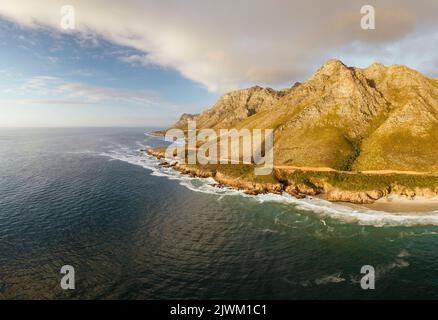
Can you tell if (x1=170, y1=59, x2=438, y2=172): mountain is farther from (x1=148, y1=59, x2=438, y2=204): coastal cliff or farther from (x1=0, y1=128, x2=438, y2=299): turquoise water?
(x1=0, y1=128, x2=438, y2=299): turquoise water

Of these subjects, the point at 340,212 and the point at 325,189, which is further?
the point at 325,189

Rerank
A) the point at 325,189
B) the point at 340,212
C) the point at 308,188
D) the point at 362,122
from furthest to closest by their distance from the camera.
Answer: the point at 362,122 → the point at 325,189 → the point at 308,188 → the point at 340,212

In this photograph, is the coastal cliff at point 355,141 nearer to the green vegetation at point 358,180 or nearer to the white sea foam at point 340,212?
the green vegetation at point 358,180

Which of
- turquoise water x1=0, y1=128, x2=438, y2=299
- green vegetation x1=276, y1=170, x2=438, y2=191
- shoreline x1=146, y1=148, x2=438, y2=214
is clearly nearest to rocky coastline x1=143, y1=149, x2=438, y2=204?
shoreline x1=146, y1=148, x2=438, y2=214

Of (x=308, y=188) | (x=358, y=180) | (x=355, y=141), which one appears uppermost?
(x=355, y=141)

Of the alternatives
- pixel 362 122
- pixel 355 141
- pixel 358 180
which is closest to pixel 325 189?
pixel 358 180

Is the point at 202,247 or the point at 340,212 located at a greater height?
the point at 340,212

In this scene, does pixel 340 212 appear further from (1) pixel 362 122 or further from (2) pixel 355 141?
(1) pixel 362 122
